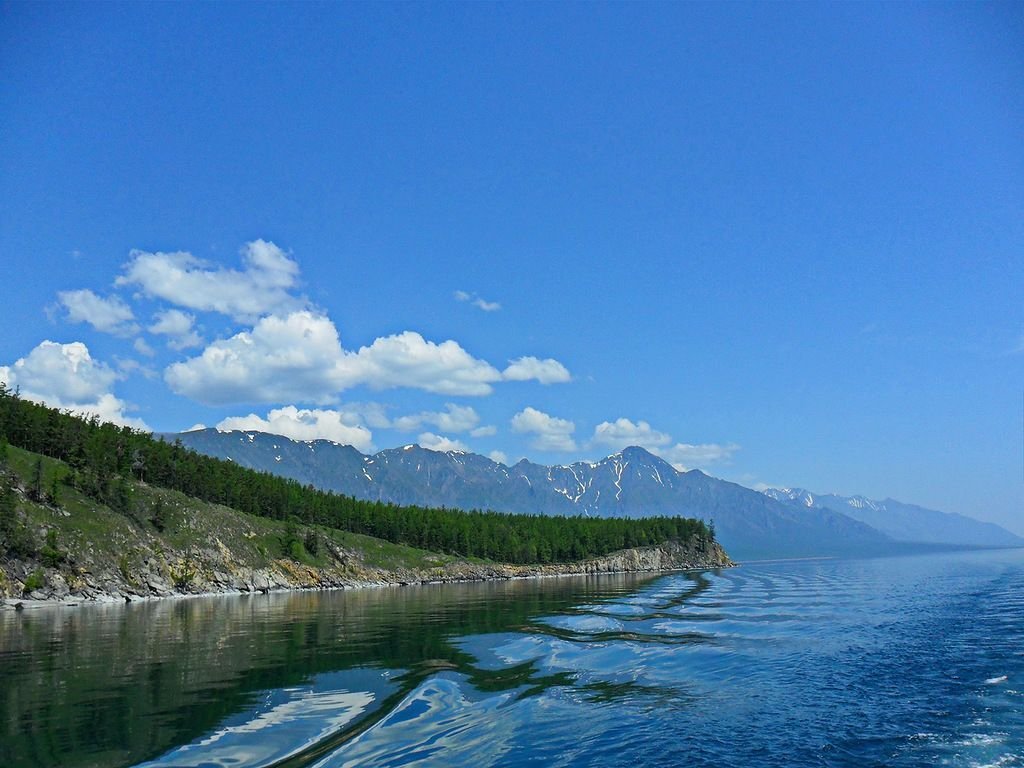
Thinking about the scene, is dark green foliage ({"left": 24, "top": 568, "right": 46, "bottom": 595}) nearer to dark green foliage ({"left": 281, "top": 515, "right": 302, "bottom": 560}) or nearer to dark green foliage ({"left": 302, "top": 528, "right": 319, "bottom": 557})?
dark green foliage ({"left": 281, "top": 515, "right": 302, "bottom": 560})

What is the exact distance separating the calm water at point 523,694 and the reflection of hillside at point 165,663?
0.56 ft

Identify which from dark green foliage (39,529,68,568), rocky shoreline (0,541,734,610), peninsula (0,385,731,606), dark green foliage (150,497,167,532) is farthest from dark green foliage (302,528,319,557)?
dark green foliage (39,529,68,568)

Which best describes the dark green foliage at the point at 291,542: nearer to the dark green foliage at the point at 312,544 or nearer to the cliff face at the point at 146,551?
the cliff face at the point at 146,551

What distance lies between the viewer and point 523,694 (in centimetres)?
3212

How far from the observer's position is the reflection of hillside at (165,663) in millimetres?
23953

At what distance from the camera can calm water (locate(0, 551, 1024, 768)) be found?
22578 mm

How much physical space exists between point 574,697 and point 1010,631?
41.8m

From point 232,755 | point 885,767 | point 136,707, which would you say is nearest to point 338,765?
point 232,755

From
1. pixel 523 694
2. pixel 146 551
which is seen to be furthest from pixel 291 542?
pixel 523 694

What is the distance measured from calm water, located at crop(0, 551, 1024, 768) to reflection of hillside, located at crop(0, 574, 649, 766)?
0.17 meters

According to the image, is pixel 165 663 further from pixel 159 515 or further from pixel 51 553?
pixel 159 515

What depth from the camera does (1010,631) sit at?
171 ft

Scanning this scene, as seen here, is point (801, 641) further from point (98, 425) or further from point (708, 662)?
point (98, 425)

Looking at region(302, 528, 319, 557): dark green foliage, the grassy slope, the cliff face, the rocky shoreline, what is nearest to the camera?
the rocky shoreline
